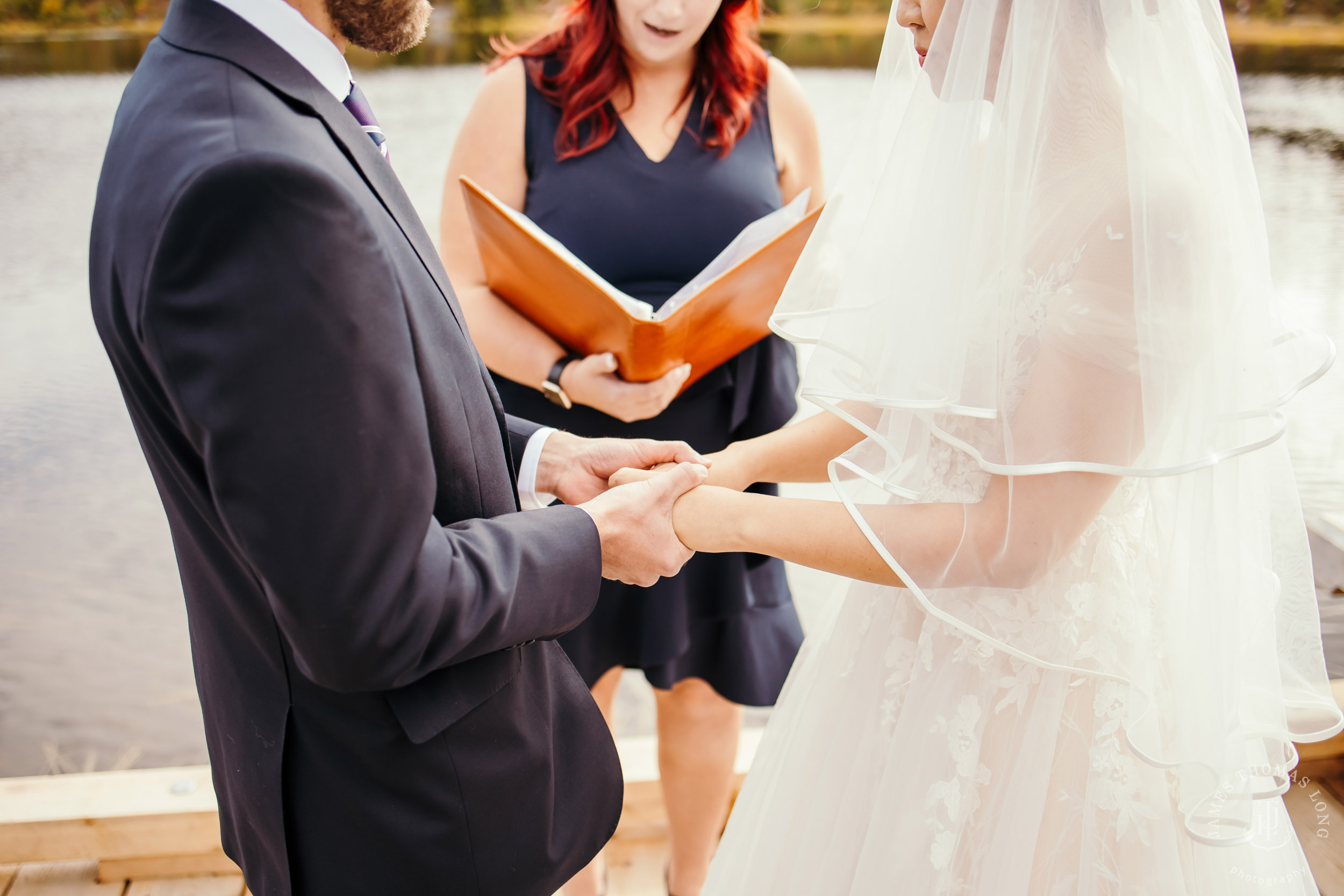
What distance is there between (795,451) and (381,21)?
29.8 inches

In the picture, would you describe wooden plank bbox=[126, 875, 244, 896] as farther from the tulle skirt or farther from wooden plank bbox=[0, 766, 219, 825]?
the tulle skirt

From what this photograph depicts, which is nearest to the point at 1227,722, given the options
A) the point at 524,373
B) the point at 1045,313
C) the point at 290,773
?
the point at 1045,313

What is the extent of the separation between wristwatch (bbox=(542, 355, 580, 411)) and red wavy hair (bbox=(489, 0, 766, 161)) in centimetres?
35

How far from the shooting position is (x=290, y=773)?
2.52 ft

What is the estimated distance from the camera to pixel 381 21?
0.73m

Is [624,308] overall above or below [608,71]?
below

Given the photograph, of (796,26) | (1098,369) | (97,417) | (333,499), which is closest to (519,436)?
(333,499)

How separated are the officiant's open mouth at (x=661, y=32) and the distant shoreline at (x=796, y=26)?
20.0 inches

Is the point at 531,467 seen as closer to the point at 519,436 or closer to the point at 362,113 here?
the point at 519,436

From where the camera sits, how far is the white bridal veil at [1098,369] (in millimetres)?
786

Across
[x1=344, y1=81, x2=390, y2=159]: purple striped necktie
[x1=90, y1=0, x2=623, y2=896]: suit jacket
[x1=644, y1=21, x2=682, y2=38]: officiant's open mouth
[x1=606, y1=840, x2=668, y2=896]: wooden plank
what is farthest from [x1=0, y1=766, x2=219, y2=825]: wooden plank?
[x1=644, y1=21, x2=682, y2=38]: officiant's open mouth

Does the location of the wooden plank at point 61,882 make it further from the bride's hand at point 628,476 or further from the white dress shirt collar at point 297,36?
the white dress shirt collar at point 297,36

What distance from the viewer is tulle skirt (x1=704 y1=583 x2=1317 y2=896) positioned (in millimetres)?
877

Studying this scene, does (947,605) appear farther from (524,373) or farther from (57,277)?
(57,277)
